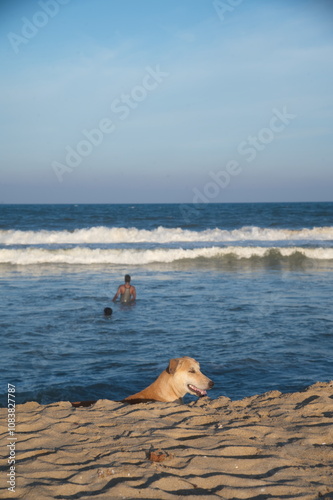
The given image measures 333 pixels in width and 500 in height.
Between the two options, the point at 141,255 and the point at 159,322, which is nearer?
the point at 159,322

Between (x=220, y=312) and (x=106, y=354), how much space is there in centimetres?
377

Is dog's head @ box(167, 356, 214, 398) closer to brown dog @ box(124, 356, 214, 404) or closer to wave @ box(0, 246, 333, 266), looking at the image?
brown dog @ box(124, 356, 214, 404)

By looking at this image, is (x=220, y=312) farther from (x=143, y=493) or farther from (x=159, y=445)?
(x=143, y=493)

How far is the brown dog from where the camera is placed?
583cm

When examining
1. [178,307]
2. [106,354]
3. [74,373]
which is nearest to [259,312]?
[178,307]

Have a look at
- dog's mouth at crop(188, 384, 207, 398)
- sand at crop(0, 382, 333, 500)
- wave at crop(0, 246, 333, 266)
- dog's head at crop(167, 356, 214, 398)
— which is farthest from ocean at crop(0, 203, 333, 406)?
sand at crop(0, 382, 333, 500)

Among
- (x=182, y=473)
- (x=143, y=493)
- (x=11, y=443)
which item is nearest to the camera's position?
(x=143, y=493)

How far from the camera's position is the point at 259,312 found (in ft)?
37.9

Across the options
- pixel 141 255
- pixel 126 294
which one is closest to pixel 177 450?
pixel 126 294

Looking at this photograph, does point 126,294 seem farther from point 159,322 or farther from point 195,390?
point 195,390

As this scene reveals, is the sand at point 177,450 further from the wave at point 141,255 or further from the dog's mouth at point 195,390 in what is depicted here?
the wave at point 141,255

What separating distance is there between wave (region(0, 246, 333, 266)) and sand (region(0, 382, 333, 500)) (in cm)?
1582

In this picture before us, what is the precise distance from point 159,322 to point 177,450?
22.3ft

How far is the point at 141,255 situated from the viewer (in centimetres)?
2209
